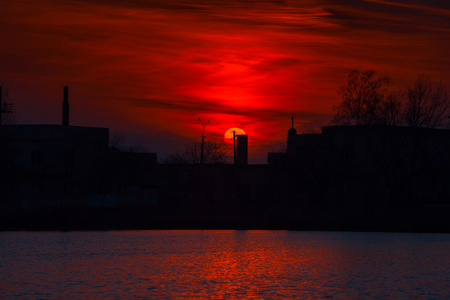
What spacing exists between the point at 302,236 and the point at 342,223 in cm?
862

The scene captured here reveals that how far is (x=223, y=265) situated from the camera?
3788 cm

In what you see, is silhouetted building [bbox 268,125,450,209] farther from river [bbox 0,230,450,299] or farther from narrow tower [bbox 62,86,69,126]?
narrow tower [bbox 62,86,69,126]

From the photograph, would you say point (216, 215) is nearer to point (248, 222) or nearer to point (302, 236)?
point (248, 222)

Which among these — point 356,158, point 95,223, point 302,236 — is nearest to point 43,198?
point 95,223

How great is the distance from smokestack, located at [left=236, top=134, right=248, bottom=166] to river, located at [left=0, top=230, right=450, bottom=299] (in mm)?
71750

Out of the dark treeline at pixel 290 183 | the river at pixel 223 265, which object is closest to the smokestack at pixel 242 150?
the dark treeline at pixel 290 183

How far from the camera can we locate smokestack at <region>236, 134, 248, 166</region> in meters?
131

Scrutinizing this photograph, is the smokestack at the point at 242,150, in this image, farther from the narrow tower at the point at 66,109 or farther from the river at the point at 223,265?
the river at the point at 223,265

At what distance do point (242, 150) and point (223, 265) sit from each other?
95485 mm

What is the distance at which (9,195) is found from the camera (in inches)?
2820

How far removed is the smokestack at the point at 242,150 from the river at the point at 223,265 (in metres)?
71.7

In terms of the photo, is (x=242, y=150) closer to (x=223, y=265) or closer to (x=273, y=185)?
(x=273, y=185)

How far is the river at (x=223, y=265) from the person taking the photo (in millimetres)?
27719

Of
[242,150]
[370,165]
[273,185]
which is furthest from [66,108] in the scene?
[242,150]
